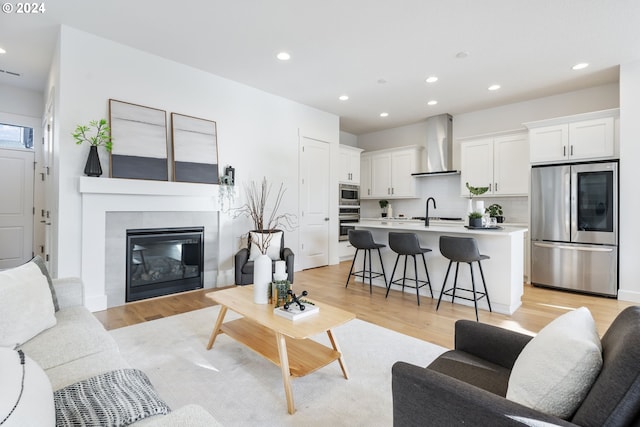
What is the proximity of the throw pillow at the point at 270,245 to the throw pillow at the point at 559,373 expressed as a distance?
3493mm

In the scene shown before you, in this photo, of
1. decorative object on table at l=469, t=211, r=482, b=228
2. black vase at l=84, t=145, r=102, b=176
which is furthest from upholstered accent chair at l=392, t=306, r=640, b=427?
black vase at l=84, t=145, r=102, b=176

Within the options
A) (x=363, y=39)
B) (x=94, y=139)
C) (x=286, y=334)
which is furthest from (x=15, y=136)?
(x=286, y=334)

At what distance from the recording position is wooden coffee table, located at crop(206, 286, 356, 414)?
1.82m

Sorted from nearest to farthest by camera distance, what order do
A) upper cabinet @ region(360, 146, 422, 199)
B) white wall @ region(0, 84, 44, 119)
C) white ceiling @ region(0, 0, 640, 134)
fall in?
white ceiling @ region(0, 0, 640, 134) < white wall @ region(0, 84, 44, 119) < upper cabinet @ region(360, 146, 422, 199)

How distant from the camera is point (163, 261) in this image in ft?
13.1

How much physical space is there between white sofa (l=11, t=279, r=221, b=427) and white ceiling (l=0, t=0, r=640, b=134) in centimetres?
279

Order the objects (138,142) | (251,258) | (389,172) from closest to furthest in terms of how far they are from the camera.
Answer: (138,142)
(251,258)
(389,172)

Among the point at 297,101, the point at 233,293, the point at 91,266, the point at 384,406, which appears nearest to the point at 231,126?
the point at 297,101

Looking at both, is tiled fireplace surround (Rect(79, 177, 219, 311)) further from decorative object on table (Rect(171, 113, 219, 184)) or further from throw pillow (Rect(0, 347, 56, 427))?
throw pillow (Rect(0, 347, 56, 427))

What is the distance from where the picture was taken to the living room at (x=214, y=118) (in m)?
3.29

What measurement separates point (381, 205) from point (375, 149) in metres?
1.45

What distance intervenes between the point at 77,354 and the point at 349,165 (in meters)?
5.91

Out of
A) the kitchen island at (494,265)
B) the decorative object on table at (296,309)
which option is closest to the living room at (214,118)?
the kitchen island at (494,265)

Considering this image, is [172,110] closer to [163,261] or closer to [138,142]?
[138,142]
